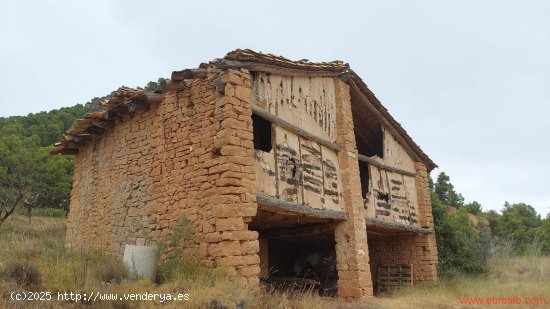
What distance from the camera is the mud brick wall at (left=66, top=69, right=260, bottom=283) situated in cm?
640

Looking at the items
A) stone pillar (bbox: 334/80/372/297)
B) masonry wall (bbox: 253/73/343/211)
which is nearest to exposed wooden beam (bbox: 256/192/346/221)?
masonry wall (bbox: 253/73/343/211)

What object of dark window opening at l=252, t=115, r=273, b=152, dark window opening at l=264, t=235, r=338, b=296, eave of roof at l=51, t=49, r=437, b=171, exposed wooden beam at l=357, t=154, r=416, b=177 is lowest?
dark window opening at l=264, t=235, r=338, b=296

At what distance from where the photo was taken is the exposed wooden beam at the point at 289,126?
302 inches

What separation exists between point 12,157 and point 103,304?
778 inches

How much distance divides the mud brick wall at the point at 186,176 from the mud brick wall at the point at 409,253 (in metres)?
7.58

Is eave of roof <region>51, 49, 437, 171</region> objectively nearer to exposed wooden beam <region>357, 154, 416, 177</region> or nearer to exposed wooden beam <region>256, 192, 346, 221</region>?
exposed wooden beam <region>357, 154, 416, 177</region>

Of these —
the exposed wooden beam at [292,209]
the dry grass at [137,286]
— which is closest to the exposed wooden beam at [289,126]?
the exposed wooden beam at [292,209]

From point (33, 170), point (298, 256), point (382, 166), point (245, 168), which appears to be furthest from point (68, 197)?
point (245, 168)

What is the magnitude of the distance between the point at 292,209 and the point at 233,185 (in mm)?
1696

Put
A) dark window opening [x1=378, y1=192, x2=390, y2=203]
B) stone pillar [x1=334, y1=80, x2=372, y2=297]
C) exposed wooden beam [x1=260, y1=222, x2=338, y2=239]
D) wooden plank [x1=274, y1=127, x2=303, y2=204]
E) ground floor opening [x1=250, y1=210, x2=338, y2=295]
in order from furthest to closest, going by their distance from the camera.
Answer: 1. dark window opening [x1=378, y1=192, x2=390, y2=203]
2. ground floor opening [x1=250, y1=210, x2=338, y2=295]
3. exposed wooden beam [x1=260, y1=222, x2=338, y2=239]
4. stone pillar [x1=334, y1=80, x2=372, y2=297]
5. wooden plank [x1=274, y1=127, x2=303, y2=204]

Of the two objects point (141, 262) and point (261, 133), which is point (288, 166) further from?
point (141, 262)

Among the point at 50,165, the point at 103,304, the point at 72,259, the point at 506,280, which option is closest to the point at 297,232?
the point at 72,259

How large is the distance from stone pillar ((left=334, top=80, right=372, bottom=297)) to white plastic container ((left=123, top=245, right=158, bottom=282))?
13.7 feet

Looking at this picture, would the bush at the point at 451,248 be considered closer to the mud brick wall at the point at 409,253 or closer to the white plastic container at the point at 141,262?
the mud brick wall at the point at 409,253
